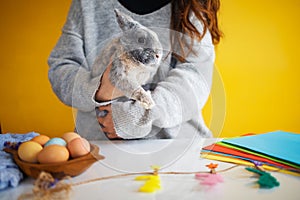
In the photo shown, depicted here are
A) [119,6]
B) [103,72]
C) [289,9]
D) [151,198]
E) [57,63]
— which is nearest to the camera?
[151,198]

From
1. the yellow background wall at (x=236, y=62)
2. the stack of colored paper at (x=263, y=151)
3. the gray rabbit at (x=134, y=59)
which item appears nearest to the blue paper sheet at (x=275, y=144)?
the stack of colored paper at (x=263, y=151)

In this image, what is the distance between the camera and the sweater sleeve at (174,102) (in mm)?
516

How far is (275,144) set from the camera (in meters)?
0.61

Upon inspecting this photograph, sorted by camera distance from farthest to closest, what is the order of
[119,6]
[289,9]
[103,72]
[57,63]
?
[289,9] → [57,63] → [119,6] → [103,72]

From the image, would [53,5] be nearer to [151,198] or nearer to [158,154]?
[158,154]

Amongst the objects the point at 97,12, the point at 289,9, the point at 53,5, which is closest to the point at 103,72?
the point at 97,12

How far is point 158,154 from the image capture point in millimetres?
565

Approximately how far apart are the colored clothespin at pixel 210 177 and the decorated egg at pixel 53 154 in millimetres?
193

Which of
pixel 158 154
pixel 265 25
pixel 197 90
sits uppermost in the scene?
pixel 265 25

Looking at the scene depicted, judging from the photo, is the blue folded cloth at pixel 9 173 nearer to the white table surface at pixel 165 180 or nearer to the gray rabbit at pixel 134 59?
the white table surface at pixel 165 180

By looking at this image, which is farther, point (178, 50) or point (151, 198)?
point (178, 50)

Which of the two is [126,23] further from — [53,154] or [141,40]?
[53,154]

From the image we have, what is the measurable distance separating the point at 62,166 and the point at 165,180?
5.8 inches

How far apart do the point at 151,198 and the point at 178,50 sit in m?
Answer: 0.24
